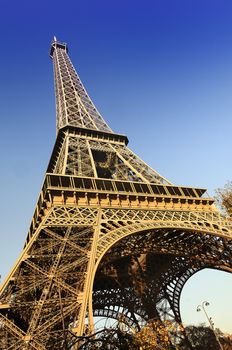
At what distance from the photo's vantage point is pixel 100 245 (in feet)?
46.2

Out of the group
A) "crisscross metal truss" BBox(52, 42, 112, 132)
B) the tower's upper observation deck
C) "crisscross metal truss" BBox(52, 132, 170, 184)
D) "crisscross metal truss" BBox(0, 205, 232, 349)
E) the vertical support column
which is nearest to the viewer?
the vertical support column

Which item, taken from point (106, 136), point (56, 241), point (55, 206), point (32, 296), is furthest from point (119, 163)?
point (32, 296)

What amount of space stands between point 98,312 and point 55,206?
13.0m

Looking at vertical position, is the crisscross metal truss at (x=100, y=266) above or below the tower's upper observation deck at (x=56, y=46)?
below

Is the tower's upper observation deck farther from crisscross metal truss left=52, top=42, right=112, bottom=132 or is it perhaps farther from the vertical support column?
the vertical support column

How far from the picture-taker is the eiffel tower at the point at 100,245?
10547 mm

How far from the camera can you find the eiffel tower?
1055 centimetres

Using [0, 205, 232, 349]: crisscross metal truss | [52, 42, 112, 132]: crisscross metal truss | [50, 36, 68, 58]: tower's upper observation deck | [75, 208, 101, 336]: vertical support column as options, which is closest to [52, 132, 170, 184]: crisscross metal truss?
[52, 42, 112, 132]: crisscross metal truss

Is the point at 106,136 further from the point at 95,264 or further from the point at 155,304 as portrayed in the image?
the point at 95,264

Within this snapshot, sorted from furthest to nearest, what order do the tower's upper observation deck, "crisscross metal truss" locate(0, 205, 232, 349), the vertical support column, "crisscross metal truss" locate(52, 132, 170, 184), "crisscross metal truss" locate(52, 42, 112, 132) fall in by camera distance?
the tower's upper observation deck → "crisscross metal truss" locate(52, 42, 112, 132) → "crisscross metal truss" locate(52, 132, 170, 184) → "crisscross metal truss" locate(0, 205, 232, 349) → the vertical support column

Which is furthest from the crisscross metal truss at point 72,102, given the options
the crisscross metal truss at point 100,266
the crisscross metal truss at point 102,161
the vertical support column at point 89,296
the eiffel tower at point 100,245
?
the vertical support column at point 89,296

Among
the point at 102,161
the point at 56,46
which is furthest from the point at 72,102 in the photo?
the point at 56,46

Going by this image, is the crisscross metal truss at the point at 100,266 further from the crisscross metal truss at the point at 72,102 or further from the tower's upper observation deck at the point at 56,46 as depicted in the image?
the tower's upper observation deck at the point at 56,46

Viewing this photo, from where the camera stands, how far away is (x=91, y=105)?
4191cm
